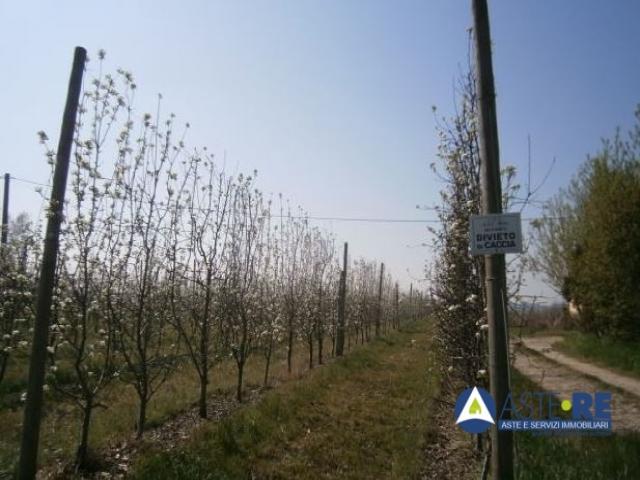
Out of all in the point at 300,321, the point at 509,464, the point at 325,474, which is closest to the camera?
the point at 509,464

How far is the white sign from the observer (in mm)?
3039

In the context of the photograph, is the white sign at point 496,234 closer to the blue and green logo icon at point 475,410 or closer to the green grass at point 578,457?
the blue and green logo icon at point 475,410

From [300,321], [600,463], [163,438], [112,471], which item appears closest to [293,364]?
[300,321]

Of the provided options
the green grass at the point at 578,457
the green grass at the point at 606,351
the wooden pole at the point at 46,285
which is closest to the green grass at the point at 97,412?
the wooden pole at the point at 46,285

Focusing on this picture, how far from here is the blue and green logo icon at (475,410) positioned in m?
3.69

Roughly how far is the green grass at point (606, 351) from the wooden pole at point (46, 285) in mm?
12776

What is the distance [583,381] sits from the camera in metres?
10.0

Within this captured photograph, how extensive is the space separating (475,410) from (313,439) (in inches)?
109

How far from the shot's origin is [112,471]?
4.44 meters

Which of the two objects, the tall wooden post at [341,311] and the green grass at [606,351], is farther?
the tall wooden post at [341,311]

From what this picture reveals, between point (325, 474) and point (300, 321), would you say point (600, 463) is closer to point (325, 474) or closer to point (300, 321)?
point (325, 474)

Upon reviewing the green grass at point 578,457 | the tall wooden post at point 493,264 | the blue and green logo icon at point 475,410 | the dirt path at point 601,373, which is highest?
the tall wooden post at point 493,264

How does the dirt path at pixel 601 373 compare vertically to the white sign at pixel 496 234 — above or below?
below

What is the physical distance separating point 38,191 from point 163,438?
3.53 m
